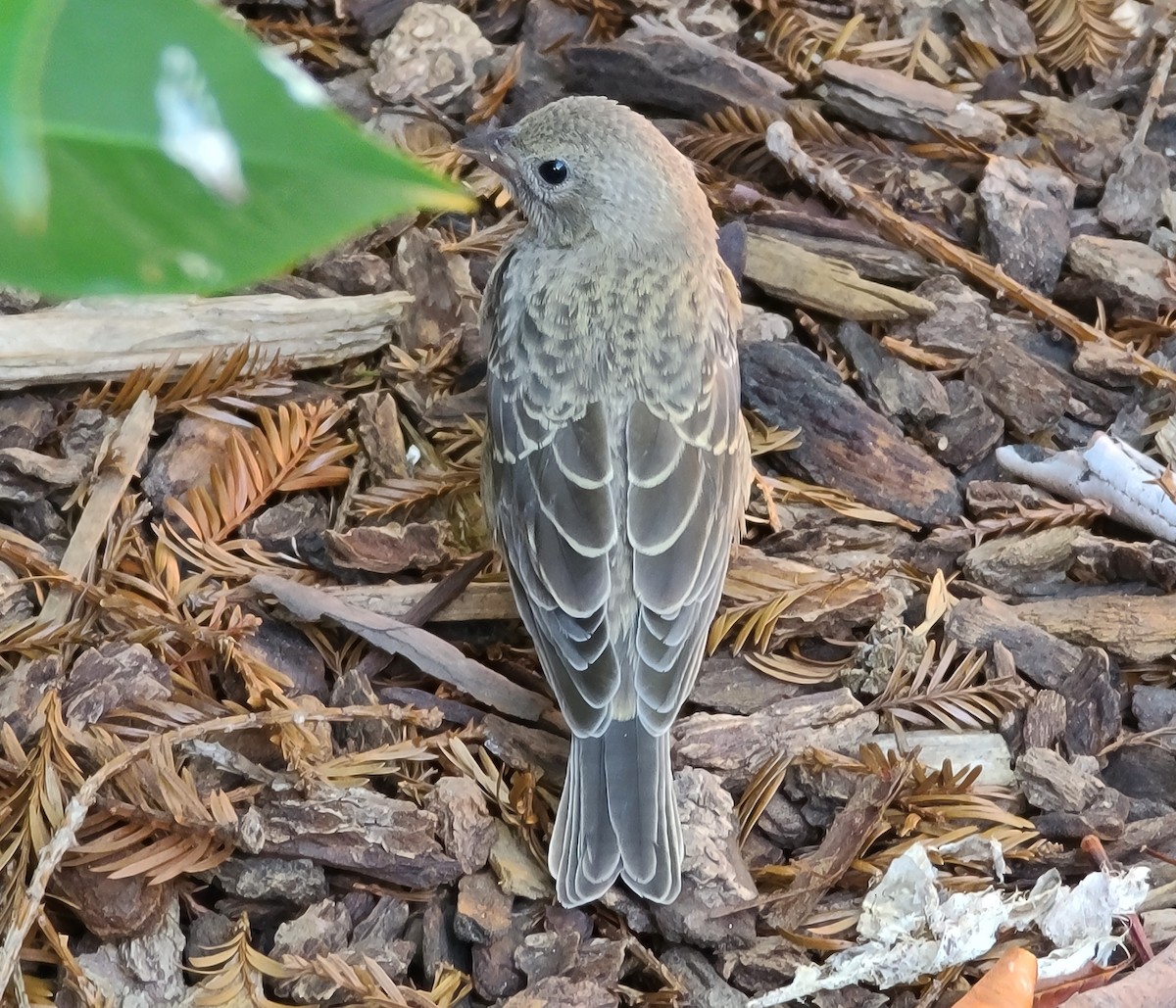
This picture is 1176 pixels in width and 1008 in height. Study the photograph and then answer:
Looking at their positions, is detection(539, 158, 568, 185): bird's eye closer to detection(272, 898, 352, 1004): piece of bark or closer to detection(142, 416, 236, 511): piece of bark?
detection(142, 416, 236, 511): piece of bark

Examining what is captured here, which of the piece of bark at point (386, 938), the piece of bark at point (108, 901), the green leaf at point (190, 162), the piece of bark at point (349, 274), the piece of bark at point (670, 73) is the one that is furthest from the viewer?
the piece of bark at point (670, 73)

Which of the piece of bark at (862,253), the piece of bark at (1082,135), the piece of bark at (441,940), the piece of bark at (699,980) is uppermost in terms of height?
the piece of bark at (1082,135)

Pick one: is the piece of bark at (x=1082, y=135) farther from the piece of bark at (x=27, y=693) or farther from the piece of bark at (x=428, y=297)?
the piece of bark at (x=27, y=693)

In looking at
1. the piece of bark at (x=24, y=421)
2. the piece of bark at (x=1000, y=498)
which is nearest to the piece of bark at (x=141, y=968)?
the piece of bark at (x=24, y=421)

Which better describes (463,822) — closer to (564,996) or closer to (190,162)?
(564,996)

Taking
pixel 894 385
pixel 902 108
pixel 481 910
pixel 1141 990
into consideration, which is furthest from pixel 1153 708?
pixel 902 108

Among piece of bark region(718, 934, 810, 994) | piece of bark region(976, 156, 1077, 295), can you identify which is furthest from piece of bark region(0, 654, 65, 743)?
piece of bark region(976, 156, 1077, 295)
